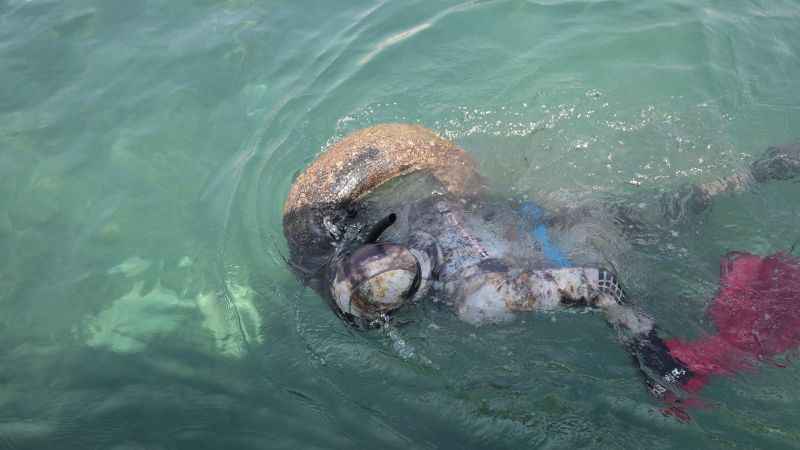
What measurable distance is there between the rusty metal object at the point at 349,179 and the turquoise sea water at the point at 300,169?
633 millimetres

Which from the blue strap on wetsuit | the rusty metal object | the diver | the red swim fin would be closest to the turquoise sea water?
the red swim fin

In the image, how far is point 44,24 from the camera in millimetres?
9062

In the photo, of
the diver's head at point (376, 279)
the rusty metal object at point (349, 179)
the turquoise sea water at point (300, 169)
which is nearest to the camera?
the diver's head at point (376, 279)

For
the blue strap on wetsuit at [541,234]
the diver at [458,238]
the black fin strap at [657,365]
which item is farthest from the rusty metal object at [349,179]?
the black fin strap at [657,365]

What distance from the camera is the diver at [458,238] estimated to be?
425 centimetres

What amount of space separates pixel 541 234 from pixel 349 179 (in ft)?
5.38

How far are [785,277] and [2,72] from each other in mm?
9665

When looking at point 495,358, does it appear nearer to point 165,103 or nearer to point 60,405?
point 60,405

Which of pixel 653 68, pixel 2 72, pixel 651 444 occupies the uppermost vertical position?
pixel 2 72

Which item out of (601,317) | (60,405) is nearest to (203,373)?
(60,405)

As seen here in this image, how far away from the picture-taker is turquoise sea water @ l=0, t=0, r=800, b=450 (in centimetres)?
461

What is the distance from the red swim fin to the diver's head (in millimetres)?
2035

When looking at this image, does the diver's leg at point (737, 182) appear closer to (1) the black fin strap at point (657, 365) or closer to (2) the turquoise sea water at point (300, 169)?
(2) the turquoise sea water at point (300, 169)

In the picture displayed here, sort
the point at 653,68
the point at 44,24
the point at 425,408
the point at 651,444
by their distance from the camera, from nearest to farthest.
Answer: the point at 651,444
the point at 425,408
the point at 653,68
the point at 44,24
